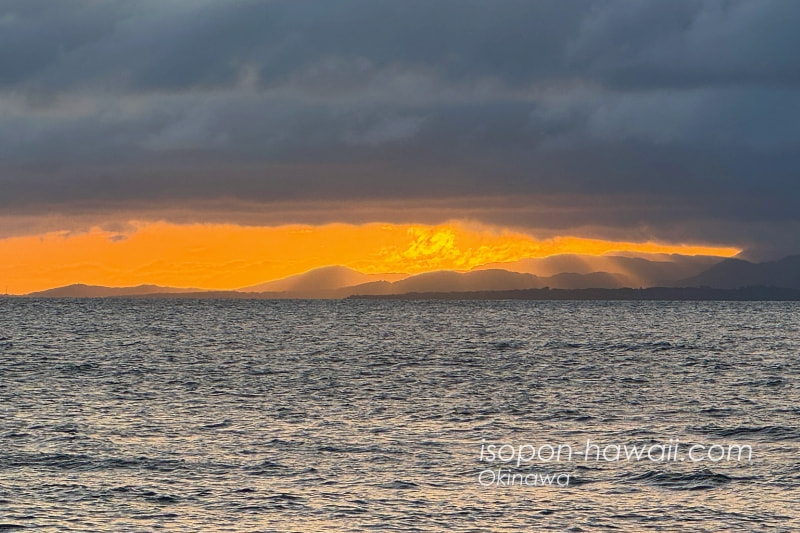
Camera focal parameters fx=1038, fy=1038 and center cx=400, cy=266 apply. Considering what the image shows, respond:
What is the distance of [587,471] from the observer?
45.9 metres

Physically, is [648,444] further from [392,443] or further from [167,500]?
[167,500]

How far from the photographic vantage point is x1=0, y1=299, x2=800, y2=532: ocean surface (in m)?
38.3

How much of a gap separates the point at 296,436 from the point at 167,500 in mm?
16507

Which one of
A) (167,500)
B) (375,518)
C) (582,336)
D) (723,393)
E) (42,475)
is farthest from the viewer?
(582,336)

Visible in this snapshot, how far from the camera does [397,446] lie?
172 feet

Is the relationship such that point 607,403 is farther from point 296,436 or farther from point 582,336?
point 582,336

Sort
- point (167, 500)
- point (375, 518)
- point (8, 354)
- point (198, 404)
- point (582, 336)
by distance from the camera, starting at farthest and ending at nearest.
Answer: point (582, 336) < point (8, 354) < point (198, 404) < point (167, 500) < point (375, 518)

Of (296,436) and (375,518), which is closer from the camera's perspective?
(375,518)

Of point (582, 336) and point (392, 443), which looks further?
point (582, 336)

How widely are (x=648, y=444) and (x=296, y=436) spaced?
18.7 meters

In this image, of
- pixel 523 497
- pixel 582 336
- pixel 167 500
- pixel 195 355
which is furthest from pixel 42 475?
pixel 582 336

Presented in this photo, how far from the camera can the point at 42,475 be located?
147 feet

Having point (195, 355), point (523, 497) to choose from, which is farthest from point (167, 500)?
point (195, 355)

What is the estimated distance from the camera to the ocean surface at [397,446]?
126 feet
